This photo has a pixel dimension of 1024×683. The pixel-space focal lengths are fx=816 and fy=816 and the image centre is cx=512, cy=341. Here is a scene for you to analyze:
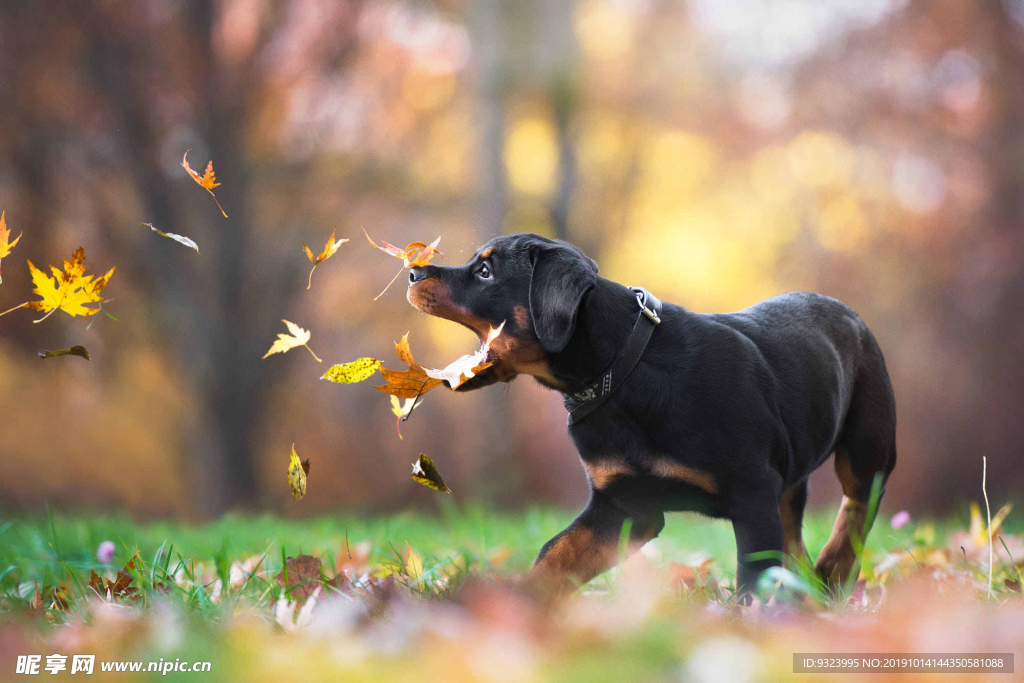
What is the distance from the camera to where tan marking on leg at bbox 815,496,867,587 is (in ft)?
10.8

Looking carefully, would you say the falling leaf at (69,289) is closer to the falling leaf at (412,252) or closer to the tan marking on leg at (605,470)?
the falling leaf at (412,252)

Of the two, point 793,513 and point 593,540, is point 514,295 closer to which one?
point 593,540

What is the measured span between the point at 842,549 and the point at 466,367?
186 centimetres

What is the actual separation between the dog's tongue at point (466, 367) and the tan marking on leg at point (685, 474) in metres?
0.62

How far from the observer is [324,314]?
1211 centimetres

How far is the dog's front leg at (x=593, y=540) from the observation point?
→ 2740mm

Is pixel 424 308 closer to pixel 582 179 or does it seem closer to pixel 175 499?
pixel 582 179

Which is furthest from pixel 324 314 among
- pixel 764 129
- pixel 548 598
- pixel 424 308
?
pixel 548 598

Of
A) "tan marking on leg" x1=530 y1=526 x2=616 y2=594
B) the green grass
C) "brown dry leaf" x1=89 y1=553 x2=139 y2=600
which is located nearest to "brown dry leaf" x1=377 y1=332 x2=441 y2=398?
the green grass

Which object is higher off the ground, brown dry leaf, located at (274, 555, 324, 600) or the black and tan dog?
the black and tan dog

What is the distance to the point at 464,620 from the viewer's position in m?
1.67

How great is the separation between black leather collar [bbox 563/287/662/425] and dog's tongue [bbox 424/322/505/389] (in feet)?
1.09

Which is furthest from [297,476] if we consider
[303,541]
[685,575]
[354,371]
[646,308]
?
[303,541]

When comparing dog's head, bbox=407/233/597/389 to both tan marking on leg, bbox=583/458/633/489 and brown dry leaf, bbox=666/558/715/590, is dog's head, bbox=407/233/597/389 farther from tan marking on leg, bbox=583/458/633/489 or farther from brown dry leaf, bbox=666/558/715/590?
brown dry leaf, bbox=666/558/715/590
